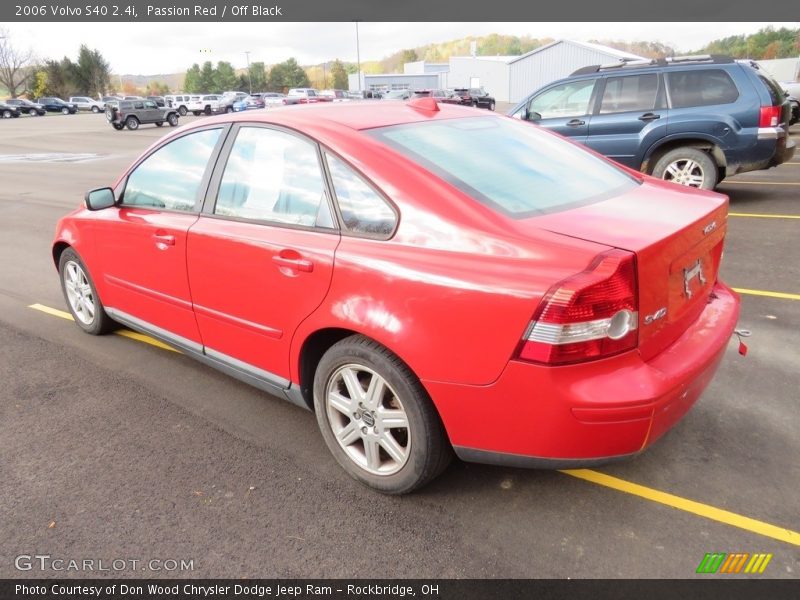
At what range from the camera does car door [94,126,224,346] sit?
11.1 feet

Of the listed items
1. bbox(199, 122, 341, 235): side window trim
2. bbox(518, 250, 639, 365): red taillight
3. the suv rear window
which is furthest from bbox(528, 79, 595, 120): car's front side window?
bbox(518, 250, 639, 365): red taillight

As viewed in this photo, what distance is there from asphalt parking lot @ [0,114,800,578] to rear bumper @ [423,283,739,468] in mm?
392

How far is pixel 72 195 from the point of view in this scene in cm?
1170

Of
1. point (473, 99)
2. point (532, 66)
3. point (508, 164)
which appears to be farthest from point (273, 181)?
point (532, 66)

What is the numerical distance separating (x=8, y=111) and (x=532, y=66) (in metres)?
45.7

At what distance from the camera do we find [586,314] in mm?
2059

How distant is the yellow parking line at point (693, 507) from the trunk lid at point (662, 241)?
717 millimetres

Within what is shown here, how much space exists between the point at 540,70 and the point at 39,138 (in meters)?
41.0

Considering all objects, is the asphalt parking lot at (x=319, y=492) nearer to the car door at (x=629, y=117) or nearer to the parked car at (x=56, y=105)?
the car door at (x=629, y=117)

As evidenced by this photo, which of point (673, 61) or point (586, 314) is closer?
point (586, 314)

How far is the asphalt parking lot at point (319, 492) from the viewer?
7.74 ft

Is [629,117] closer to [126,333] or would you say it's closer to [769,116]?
[769,116]
